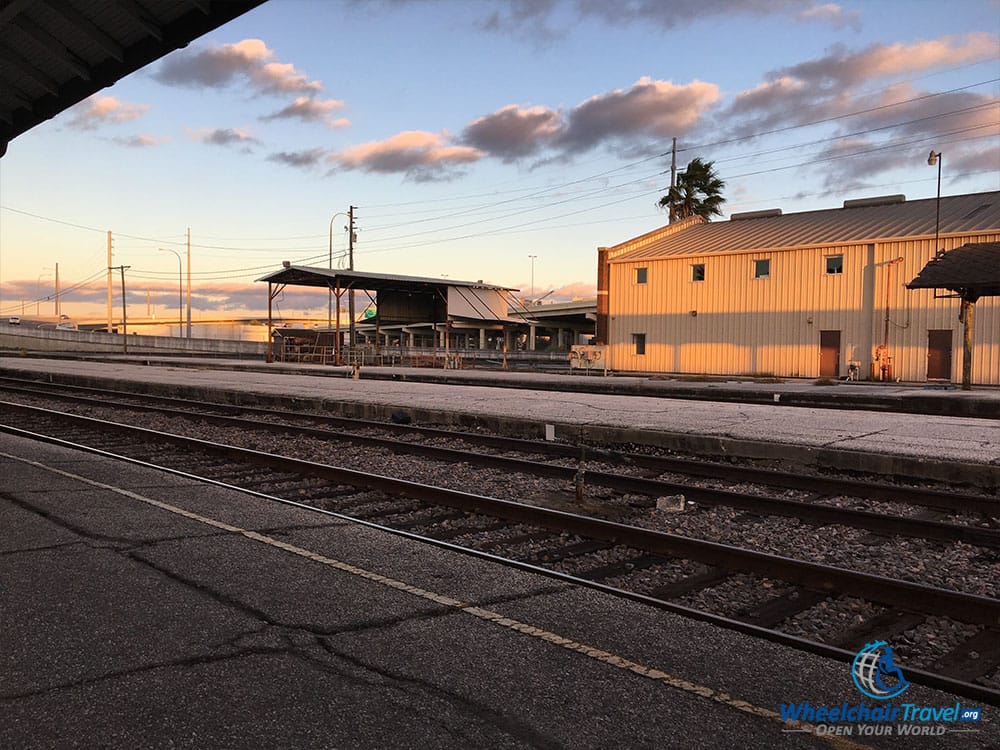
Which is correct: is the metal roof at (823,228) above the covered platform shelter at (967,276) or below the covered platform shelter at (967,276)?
above

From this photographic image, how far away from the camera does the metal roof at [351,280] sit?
4262cm

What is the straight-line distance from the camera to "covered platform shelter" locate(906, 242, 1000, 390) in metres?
22.4

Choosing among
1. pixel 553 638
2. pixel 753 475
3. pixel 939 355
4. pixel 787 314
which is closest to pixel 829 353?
pixel 787 314

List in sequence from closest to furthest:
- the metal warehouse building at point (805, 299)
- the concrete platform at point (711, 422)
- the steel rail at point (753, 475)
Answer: the steel rail at point (753, 475) → the concrete platform at point (711, 422) → the metal warehouse building at point (805, 299)

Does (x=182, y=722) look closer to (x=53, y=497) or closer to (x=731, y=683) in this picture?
(x=731, y=683)

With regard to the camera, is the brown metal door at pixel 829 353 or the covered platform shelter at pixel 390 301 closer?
the brown metal door at pixel 829 353

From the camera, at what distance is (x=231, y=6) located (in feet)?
23.7

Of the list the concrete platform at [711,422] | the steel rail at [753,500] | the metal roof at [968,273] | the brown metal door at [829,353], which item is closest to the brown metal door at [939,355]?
the brown metal door at [829,353]

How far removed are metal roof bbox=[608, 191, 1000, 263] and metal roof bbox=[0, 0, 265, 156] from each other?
1271 inches

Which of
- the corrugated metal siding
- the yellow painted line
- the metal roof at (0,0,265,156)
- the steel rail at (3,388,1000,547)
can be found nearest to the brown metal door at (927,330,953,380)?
the corrugated metal siding

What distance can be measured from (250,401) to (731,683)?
19.4 meters

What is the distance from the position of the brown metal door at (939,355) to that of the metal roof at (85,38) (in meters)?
32.2

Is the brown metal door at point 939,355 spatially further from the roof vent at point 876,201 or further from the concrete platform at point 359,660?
the concrete platform at point 359,660

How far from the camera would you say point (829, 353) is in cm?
3469
